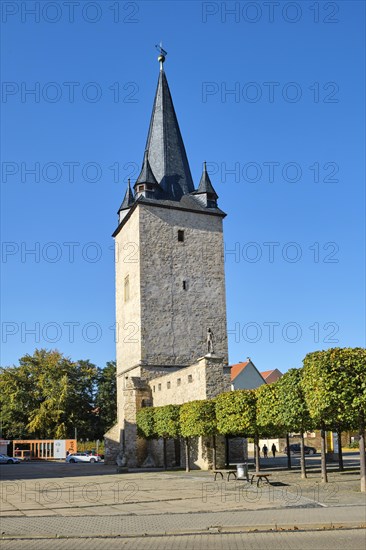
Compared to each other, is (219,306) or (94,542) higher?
(219,306)

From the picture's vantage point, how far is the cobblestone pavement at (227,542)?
921cm

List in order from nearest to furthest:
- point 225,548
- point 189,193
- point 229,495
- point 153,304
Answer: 1. point 225,548
2. point 229,495
3. point 153,304
4. point 189,193

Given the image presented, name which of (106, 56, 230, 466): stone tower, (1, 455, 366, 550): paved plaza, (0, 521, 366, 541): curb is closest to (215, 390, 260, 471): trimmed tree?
(1, 455, 366, 550): paved plaza

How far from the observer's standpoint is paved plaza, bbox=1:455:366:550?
10.1m

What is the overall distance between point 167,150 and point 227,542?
3850 centimetres

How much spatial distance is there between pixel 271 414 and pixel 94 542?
15507 mm

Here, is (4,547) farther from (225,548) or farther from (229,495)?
(229,495)

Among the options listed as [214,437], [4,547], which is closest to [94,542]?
[4,547]

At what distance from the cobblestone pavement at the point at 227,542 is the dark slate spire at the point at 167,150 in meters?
35.0

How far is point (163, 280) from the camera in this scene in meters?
41.7

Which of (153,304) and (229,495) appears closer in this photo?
(229,495)

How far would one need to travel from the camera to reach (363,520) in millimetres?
11445

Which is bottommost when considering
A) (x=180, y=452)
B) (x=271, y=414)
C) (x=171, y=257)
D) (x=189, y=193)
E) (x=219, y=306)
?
(x=180, y=452)

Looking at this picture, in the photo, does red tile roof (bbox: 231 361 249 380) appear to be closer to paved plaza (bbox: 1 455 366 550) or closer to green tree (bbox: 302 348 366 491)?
paved plaza (bbox: 1 455 366 550)
